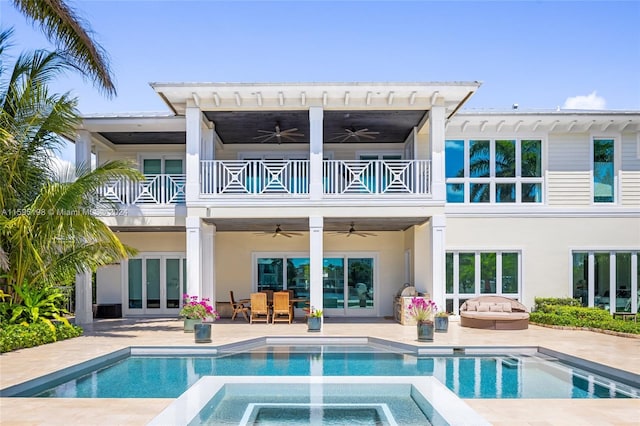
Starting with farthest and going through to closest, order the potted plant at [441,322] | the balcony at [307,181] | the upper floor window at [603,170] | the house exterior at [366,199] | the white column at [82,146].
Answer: the upper floor window at [603,170] < the white column at [82,146] < the balcony at [307,181] < the house exterior at [366,199] < the potted plant at [441,322]

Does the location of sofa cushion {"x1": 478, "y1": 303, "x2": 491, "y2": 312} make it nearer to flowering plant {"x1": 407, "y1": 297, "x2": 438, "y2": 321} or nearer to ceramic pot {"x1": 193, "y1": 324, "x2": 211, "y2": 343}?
flowering plant {"x1": 407, "y1": 297, "x2": 438, "y2": 321}

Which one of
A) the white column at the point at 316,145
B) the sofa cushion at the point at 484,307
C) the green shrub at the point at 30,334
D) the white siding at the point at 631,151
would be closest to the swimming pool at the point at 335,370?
the green shrub at the point at 30,334

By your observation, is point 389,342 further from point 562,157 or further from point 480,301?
point 562,157

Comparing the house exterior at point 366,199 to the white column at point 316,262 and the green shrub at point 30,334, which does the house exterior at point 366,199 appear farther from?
the green shrub at point 30,334

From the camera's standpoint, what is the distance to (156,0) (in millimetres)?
12852

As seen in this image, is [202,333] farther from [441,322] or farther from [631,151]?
[631,151]

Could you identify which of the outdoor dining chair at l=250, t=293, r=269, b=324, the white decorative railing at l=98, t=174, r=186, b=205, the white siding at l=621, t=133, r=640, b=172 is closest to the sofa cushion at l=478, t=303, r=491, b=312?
the outdoor dining chair at l=250, t=293, r=269, b=324

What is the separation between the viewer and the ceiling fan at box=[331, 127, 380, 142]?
1574cm

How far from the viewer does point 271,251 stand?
58.4 feet

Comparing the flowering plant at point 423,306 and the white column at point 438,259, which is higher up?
the white column at point 438,259

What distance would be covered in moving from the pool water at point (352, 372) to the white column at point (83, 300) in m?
5.30

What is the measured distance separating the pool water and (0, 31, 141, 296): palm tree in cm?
322

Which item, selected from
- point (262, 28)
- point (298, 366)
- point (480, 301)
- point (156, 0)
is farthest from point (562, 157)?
point (156, 0)

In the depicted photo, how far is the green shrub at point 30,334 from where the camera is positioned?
10.4m
